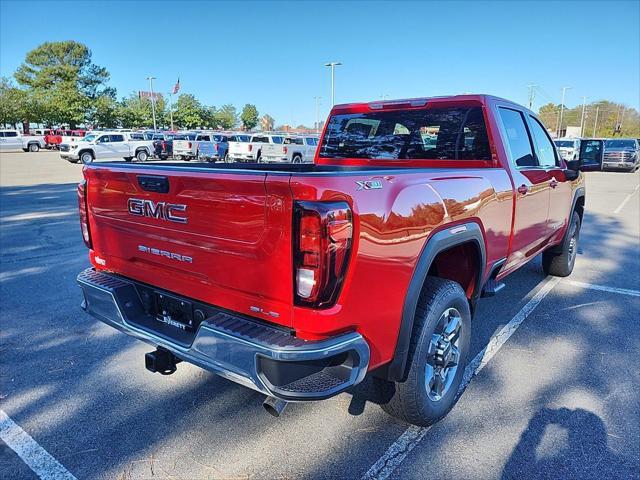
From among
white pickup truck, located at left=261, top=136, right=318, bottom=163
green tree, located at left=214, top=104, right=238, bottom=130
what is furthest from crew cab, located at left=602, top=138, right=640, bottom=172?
green tree, located at left=214, top=104, right=238, bottom=130

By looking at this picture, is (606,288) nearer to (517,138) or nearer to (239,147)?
(517,138)

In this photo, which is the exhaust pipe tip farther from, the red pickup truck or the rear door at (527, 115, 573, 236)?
the rear door at (527, 115, 573, 236)

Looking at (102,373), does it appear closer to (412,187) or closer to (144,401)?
(144,401)

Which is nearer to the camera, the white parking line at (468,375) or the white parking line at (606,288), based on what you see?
the white parking line at (468,375)

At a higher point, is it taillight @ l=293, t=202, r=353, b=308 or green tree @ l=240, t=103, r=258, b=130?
green tree @ l=240, t=103, r=258, b=130

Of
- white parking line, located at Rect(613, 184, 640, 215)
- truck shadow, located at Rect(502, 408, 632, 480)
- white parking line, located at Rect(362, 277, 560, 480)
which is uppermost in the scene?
truck shadow, located at Rect(502, 408, 632, 480)

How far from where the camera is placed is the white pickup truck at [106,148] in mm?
28172

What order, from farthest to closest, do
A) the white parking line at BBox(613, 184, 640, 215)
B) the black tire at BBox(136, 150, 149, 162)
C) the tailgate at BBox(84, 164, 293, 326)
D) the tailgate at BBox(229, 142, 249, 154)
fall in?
the black tire at BBox(136, 150, 149, 162) → the tailgate at BBox(229, 142, 249, 154) → the white parking line at BBox(613, 184, 640, 215) → the tailgate at BBox(84, 164, 293, 326)

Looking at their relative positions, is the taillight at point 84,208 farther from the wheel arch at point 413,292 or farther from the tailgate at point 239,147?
the tailgate at point 239,147

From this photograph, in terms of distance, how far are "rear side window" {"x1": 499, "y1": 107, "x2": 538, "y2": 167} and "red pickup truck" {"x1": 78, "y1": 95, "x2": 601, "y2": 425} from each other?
11cm

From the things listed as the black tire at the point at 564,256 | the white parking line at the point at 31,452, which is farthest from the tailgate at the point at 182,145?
the white parking line at the point at 31,452

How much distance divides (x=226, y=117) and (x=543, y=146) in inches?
3844

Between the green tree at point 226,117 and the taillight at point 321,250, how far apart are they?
92566mm

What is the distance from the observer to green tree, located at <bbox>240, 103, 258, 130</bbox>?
109875mm
